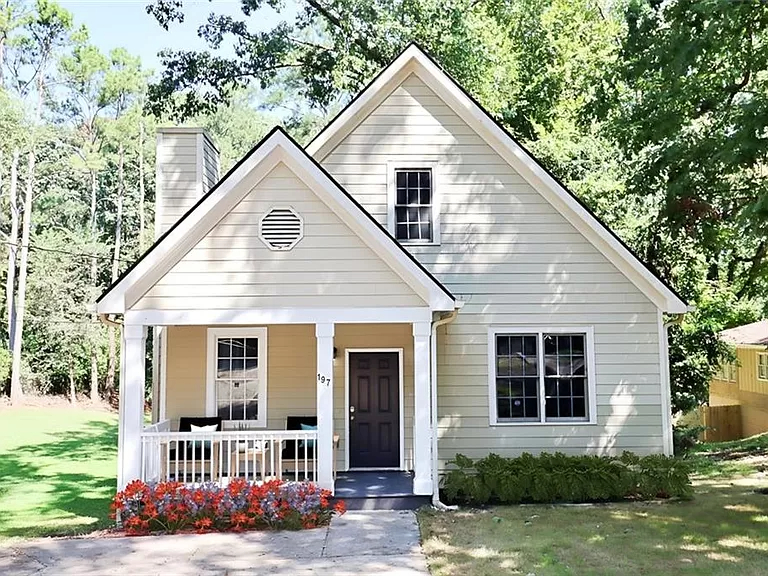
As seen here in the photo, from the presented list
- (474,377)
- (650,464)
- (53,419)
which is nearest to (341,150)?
(474,377)

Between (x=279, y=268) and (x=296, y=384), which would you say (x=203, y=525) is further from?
(x=296, y=384)

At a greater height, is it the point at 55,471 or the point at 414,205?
the point at 414,205

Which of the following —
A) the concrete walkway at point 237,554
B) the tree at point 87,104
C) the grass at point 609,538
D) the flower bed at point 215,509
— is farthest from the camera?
the tree at point 87,104

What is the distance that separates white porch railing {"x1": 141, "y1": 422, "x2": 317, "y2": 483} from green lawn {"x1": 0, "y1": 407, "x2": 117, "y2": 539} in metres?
1.18

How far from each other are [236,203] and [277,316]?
5.59 feet

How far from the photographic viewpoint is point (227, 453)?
1066 cm

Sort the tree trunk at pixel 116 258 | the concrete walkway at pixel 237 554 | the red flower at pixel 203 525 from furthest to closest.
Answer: the tree trunk at pixel 116 258 → the red flower at pixel 203 525 → the concrete walkway at pixel 237 554

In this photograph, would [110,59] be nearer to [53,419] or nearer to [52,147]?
[52,147]

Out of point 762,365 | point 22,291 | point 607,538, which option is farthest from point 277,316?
point 22,291

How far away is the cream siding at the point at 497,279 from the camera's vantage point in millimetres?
11609

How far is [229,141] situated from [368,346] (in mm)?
35769

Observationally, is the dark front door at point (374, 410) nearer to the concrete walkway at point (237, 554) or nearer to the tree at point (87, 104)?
the concrete walkway at point (237, 554)

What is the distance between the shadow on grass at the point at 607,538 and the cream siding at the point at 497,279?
59.0 inches

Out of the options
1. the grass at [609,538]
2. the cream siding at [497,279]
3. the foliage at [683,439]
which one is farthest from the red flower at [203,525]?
the foliage at [683,439]
